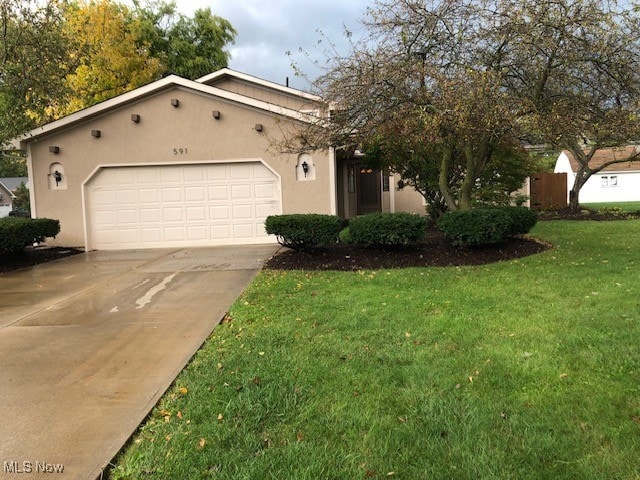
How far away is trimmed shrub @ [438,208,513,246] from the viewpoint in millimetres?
8781

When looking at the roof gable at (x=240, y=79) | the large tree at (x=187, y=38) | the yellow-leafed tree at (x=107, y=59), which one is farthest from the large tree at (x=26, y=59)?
the large tree at (x=187, y=38)

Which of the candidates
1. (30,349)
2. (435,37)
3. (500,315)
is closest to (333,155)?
(435,37)

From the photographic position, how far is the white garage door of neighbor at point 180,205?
13047 mm

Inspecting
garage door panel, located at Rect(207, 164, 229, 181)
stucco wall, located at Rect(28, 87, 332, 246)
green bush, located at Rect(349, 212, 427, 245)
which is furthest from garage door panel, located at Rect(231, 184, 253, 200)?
green bush, located at Rect(349, 212, 427, 245)

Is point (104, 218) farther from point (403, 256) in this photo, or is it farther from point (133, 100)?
point (403, 256)

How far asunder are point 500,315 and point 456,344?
3.71 feet

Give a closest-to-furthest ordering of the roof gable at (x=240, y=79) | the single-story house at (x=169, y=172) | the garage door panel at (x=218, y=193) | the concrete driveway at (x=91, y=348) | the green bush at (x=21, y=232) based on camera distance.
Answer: the concrete driveway at (x=91, y=348) → the green bush at (x=21, y=232) → the single-story house at (x=169, y=172) → the garage door panel at (x=218, y=193) → the roof gable at (x=240, y=79)

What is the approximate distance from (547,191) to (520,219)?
1402cm

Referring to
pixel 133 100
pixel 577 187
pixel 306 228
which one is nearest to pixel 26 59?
pixel 133 100

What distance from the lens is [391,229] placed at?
9.02m

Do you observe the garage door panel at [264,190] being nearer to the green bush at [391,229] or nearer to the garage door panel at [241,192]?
the garage door panel at [241,192]

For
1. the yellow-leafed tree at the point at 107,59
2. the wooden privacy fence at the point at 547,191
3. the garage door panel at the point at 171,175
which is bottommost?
the wooden privacy fence at the point at 547,191

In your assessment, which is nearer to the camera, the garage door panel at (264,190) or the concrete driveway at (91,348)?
the concrete driveway at (91,348)

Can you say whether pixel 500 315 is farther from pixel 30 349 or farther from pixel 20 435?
pixel 30 349
